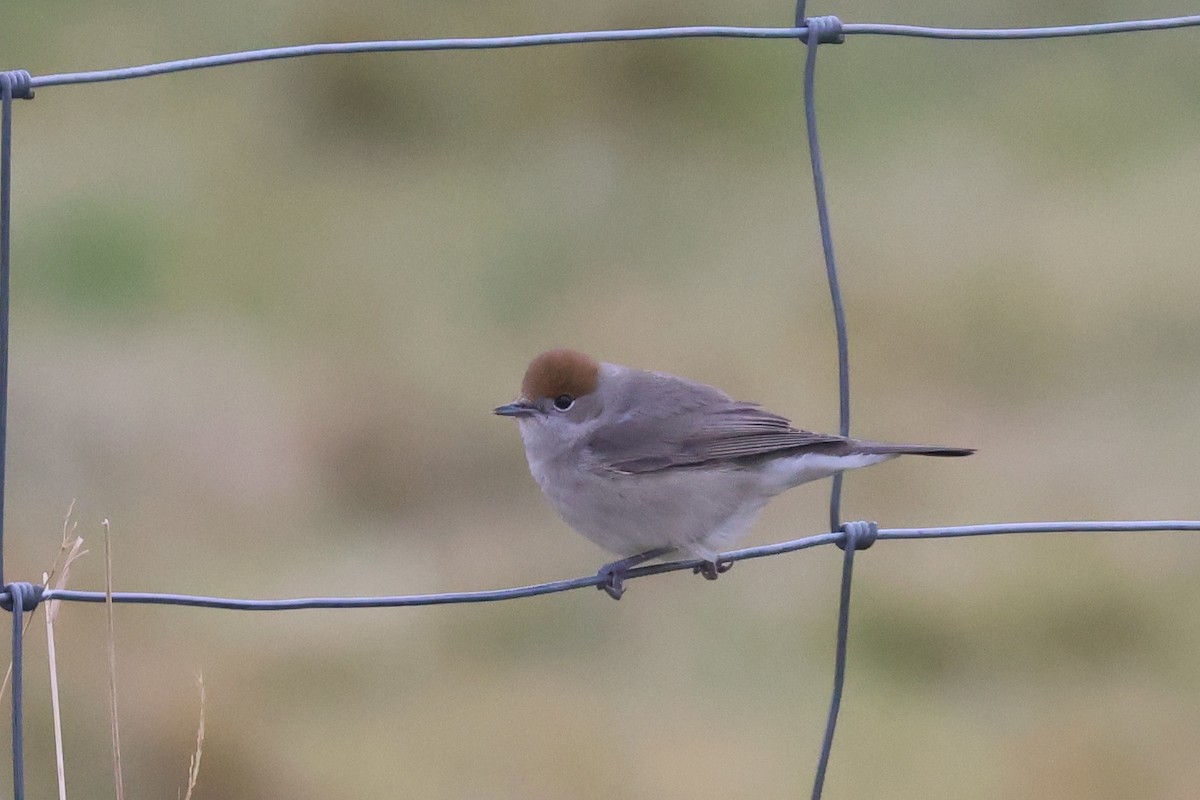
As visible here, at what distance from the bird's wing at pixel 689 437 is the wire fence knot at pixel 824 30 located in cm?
105

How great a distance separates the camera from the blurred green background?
5.42 meters

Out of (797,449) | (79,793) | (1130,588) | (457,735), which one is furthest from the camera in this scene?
(1130,588)

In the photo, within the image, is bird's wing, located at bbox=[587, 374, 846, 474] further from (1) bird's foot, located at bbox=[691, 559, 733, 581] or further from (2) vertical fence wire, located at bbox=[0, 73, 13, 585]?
(2) vertical fence wire, located at bbox=[0, 73, 13, 585]

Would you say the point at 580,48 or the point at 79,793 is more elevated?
the point at 580,48

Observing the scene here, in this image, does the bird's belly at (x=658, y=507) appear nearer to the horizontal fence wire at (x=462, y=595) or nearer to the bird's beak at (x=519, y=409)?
the bird's beak at (x=519, y=409)

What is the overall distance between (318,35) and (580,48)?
1.42m

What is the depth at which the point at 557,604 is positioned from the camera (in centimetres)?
602

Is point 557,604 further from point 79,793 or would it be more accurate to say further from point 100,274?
point 100,274

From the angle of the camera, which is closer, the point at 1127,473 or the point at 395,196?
the point at 1127,473

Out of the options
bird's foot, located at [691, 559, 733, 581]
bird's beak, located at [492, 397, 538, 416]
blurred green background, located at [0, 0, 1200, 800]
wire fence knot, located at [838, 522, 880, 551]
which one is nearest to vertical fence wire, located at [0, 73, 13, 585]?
wire fence knot, located at [838, 522, 880, 551]

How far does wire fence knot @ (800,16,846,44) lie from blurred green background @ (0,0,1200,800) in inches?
109

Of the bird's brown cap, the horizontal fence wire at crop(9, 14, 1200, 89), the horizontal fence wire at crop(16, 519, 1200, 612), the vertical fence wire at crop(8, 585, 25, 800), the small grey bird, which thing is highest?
the horizontal fence wire at crop(9, 14, 1200, 89)

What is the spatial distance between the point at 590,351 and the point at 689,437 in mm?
3364

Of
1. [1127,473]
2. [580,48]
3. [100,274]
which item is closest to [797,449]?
[1127,473]
